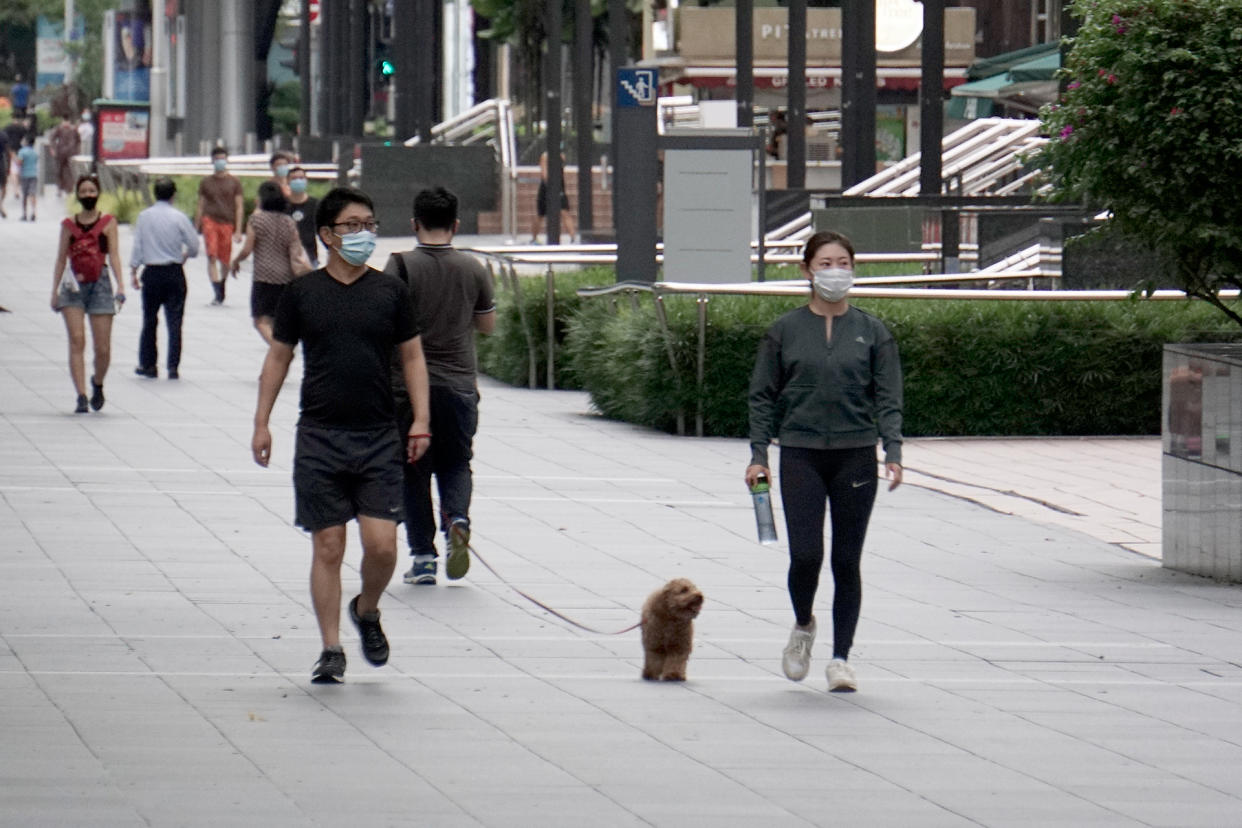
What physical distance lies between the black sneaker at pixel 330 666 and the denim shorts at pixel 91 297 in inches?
350

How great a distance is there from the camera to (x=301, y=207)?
22.6 m

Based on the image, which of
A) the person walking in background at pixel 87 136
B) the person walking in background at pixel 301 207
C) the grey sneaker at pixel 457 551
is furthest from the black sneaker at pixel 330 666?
the person walking in background at pixel 87 136

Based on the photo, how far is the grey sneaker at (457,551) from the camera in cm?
927

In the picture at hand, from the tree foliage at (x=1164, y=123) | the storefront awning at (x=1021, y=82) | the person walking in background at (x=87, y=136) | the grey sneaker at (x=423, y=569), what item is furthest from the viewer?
the person walking in background at (x=87, y=136)

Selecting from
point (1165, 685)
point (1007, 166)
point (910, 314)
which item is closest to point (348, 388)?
point (1165, 685)

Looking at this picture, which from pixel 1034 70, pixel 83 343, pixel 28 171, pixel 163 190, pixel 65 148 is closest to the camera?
pixel 83 343

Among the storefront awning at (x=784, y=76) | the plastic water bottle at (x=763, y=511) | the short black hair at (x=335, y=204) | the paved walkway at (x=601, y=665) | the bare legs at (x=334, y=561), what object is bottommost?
the paved walkway at (x=601, y=665)

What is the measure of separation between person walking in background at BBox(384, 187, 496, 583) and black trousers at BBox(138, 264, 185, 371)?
8545 millimetres

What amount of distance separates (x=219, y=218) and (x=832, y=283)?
2005 centimetres

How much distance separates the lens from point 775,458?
13992 millimetres

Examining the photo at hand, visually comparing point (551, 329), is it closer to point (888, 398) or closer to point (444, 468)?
point (444, 468)

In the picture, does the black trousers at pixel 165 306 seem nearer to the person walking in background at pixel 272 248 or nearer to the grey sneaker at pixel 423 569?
the person walking in background at pixel 272 248

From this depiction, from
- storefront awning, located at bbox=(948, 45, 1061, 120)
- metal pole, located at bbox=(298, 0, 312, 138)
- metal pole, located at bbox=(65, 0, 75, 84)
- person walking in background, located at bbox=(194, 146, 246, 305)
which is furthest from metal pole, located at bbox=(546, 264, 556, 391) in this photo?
metal pole, located at bbox=(65, 0, 75, 84)

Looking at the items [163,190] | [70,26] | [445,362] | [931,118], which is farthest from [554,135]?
[70,26]
